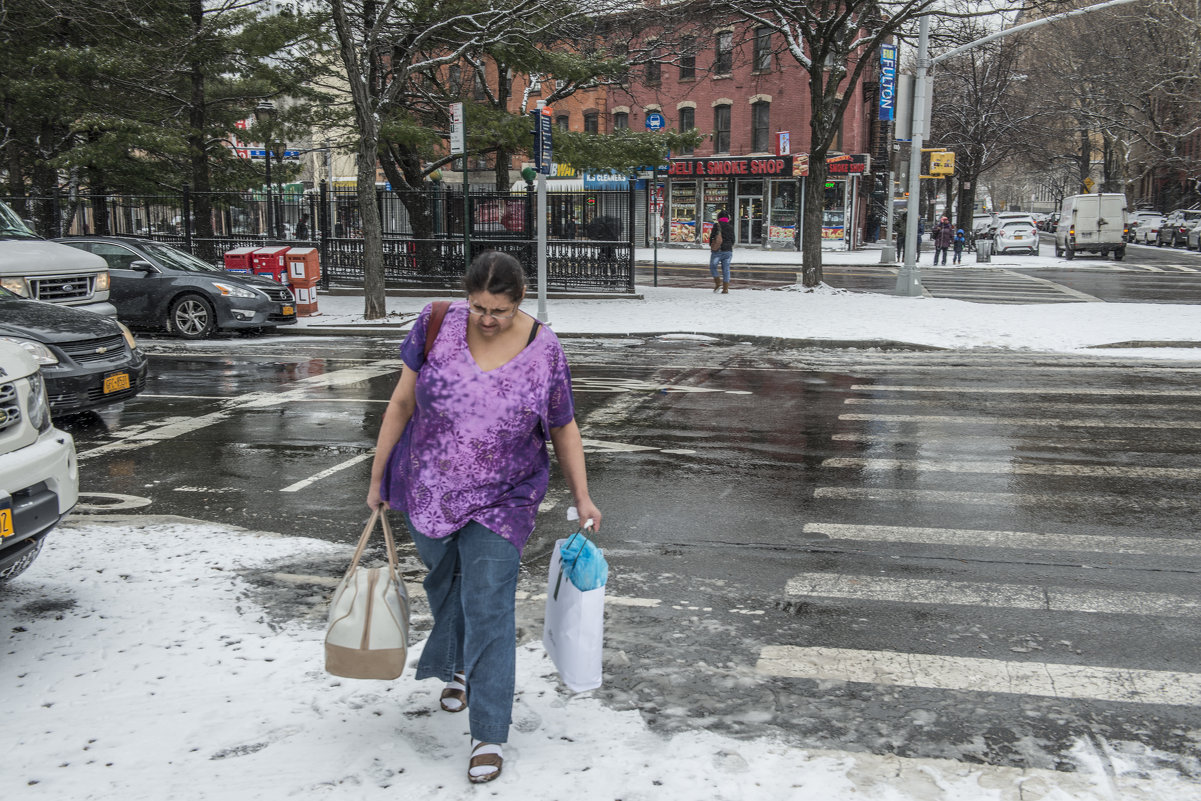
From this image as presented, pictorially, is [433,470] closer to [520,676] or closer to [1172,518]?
[520,676]

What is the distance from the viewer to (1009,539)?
19.8ft

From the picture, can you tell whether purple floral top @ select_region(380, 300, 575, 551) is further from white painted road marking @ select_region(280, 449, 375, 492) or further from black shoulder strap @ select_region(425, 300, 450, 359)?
white painted road marking @ select_region(280, 449, 375, 492)

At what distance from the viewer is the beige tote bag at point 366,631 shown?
3334mm

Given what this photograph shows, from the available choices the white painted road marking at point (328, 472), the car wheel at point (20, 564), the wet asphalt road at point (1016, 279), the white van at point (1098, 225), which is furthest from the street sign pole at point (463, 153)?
the white van at point (1098, 225)

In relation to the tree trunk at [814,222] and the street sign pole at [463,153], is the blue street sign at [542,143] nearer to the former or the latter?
the street sign pole at [463,153]

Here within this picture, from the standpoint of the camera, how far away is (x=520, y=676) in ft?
13.8

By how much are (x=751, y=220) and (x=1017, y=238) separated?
11.8 meters

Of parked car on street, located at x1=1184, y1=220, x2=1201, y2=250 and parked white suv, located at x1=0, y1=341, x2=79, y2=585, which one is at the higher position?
parked car on street, located at x1=1184, y1=220, x2=1201, y2=250

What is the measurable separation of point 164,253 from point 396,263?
7919mm

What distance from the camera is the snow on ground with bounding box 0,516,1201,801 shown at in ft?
10.9

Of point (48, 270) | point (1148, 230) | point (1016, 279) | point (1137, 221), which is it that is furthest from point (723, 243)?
point (1137, 221)

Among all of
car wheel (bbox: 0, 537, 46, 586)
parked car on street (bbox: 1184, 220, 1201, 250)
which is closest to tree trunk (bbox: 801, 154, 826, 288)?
car wheel (bbox: 0, 537, 46, 586)

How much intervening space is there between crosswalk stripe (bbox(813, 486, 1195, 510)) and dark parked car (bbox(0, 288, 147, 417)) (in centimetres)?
642

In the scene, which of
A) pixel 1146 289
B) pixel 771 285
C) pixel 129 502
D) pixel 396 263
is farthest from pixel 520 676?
pixel 1146 289
